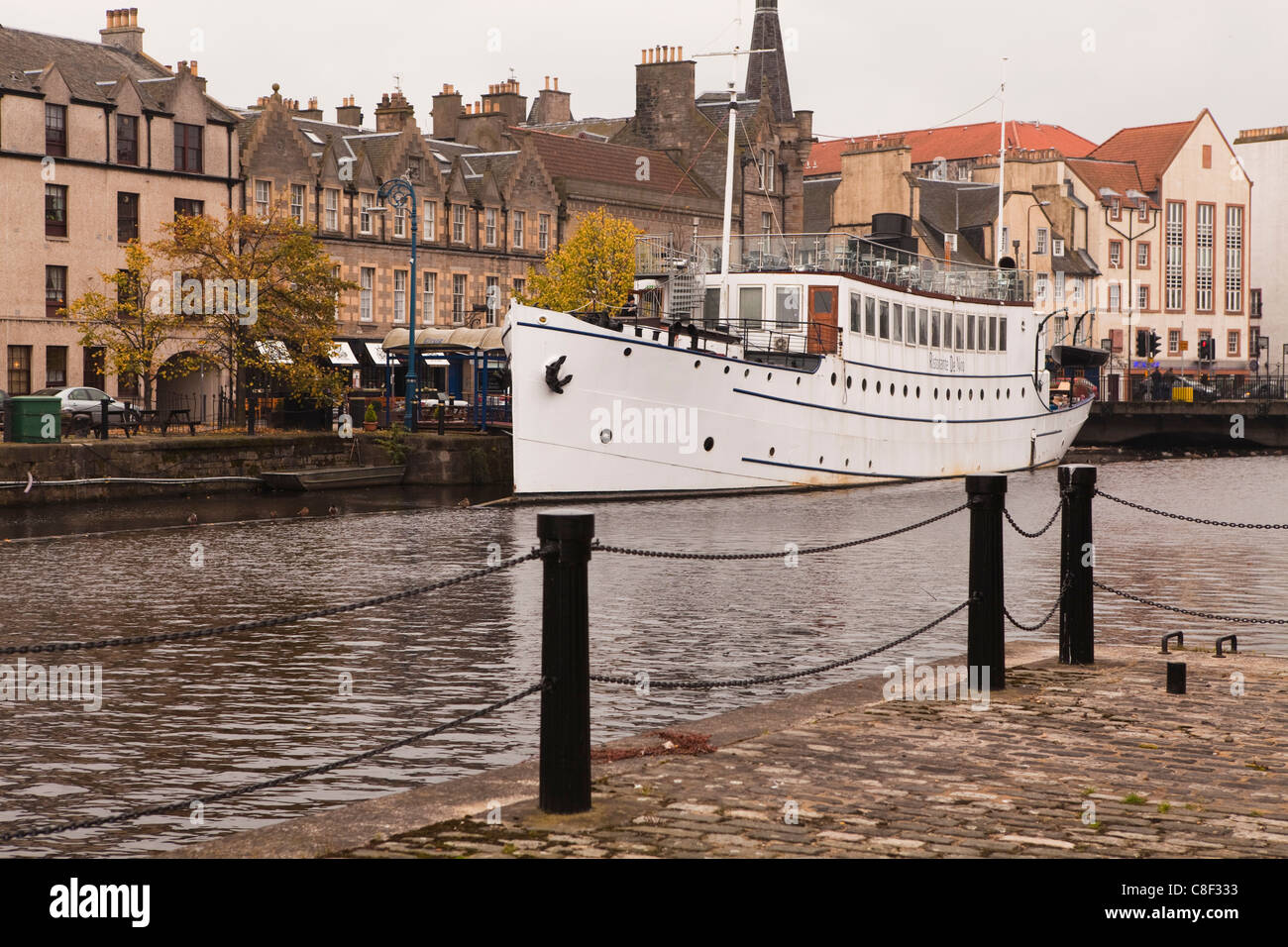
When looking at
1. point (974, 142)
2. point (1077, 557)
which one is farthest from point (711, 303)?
point (974, 142)

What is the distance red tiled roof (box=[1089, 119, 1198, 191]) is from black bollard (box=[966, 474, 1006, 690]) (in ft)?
308

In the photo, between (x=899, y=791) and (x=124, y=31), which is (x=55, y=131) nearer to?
(x=124, y=31)

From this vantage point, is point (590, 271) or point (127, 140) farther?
point (590, 271)

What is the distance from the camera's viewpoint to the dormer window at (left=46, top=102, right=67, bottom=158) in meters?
51.7

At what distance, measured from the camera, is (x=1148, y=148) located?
10006 centimetres

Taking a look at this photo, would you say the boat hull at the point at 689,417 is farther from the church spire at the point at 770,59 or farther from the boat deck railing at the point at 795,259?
the church spire at the point at 770,59

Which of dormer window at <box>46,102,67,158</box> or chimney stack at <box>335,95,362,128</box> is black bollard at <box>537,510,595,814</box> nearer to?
dormer window at <box>46,102,67,158</box>

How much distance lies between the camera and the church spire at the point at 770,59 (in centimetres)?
9488

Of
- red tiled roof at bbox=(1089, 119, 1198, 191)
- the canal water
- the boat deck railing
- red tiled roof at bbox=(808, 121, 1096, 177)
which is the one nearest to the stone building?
the boat deck railing

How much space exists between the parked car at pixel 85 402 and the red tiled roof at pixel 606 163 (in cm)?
2960

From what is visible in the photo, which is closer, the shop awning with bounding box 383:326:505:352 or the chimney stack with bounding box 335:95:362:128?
the shop awning with bounding box 383:326:505:352

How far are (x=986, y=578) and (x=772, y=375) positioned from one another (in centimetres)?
2856
